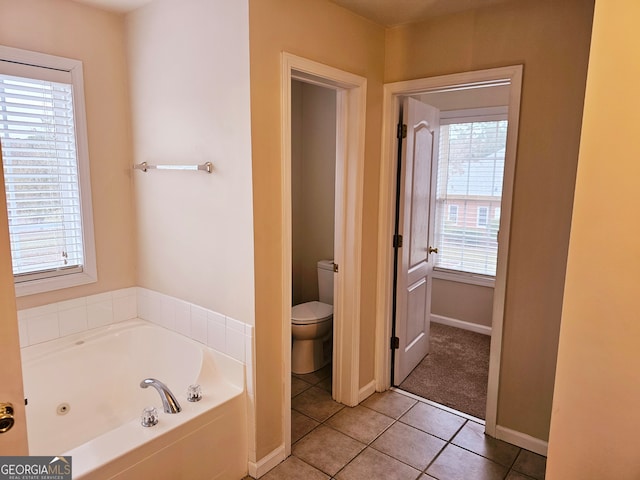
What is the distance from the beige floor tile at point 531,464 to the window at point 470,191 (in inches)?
75.5

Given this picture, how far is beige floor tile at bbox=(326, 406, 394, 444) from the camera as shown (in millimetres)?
2535

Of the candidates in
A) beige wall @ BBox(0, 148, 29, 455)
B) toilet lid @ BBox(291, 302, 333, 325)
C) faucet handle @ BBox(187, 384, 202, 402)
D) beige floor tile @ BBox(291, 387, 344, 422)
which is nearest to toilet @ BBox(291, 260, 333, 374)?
toilet lid @ BBox(291, 302, 333, 325)

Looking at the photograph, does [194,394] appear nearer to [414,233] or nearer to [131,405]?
[131,405]

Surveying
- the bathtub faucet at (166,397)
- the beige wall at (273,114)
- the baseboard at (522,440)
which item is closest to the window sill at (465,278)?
the baseboard at (522,440)

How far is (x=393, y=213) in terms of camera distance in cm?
288

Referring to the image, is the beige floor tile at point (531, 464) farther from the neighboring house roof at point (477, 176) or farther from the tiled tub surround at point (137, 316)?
the neighboring house roof at point (477, 176)

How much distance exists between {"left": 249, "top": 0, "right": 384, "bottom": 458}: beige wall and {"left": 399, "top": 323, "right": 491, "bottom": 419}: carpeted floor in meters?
1.28

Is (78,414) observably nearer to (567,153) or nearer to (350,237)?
(350,237)

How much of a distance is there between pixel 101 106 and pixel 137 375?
1627 mm

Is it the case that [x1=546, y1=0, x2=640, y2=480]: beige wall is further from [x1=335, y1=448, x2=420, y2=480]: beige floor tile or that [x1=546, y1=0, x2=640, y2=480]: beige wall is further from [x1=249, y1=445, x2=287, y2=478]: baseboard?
[x1=249, y1=445, x2=287, y2=478]: baseboard

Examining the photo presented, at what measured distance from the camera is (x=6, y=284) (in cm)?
103

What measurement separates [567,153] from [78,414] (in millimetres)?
2949

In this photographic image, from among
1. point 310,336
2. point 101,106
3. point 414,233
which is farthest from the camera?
point 310,336

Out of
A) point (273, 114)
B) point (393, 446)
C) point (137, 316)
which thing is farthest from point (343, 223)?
point (137, 316)
